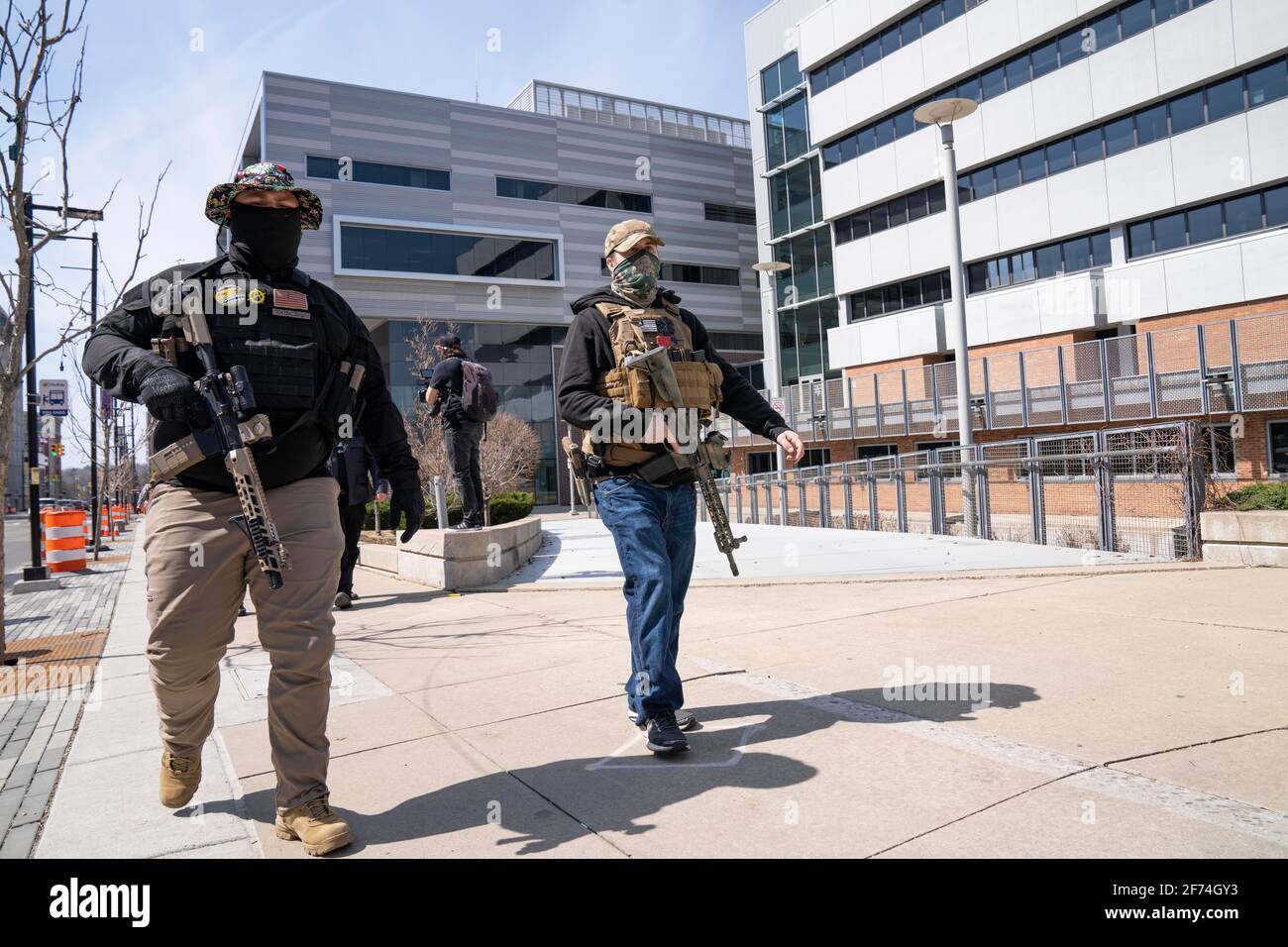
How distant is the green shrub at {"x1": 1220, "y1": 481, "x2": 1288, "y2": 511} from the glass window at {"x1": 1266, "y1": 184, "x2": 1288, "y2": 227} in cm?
1553

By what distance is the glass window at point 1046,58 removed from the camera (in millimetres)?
24641

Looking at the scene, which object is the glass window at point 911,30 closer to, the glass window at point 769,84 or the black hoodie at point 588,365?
the glass window at point 769,84

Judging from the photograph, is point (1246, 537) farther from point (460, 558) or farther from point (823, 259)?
point (823, 259)

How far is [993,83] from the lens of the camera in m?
26.5

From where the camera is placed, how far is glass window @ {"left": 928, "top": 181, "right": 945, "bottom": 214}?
91.4 ft

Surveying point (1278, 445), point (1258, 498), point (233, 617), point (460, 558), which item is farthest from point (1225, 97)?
point (233, 617)

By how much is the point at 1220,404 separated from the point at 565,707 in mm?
18190

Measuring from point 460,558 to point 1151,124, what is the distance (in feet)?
76.3

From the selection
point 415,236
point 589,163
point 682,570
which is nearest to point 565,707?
point 682,570

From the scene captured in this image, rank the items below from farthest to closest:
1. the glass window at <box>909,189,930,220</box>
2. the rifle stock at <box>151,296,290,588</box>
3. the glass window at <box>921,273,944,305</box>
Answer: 1. the glass window at <box>909,189,930,220</box>
2. the glass window at <box>921,273,944,305</box>
3. the rifle stock at <box>151,296,290,588</box>

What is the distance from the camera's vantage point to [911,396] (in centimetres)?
2331

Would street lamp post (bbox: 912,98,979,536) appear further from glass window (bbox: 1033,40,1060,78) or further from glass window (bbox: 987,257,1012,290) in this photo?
glass window (bbox: 1033,40,1060,78)

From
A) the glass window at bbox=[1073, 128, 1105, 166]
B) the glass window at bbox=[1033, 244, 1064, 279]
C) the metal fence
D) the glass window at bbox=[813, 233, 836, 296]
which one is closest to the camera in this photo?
the metal fence

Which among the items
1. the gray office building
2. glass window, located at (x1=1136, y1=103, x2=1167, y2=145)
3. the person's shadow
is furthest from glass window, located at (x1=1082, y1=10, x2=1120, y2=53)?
the person's shadow
